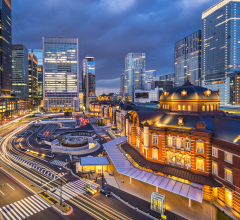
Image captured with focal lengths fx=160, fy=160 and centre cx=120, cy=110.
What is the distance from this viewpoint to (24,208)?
3028 centimetres

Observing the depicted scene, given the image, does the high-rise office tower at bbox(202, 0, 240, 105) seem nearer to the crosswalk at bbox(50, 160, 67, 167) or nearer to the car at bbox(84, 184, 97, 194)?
the crosswalk at bbox(50, 160, 67, 167)

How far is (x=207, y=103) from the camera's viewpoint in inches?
1693

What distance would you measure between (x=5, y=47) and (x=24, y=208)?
167019 millimetres

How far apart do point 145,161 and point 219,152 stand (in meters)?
17.1

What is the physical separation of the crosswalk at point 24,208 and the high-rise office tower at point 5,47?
150808mm

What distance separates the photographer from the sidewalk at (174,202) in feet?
93.4

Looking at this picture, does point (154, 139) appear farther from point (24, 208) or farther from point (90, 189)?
point (24, 208)

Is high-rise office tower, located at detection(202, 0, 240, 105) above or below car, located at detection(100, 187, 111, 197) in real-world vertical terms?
above

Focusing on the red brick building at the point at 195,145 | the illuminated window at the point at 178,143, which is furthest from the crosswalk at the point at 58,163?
the illuminated window at the point at 178,143

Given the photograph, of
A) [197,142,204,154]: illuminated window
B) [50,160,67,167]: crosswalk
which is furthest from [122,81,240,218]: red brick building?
[50,160,67,167]: crosswalk

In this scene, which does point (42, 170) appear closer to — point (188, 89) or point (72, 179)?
point (72, 179)

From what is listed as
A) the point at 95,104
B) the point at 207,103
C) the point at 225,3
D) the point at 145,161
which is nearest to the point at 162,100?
the point at 207,103

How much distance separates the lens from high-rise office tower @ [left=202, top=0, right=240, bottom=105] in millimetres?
167750

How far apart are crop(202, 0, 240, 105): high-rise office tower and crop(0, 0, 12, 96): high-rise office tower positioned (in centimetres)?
22100
